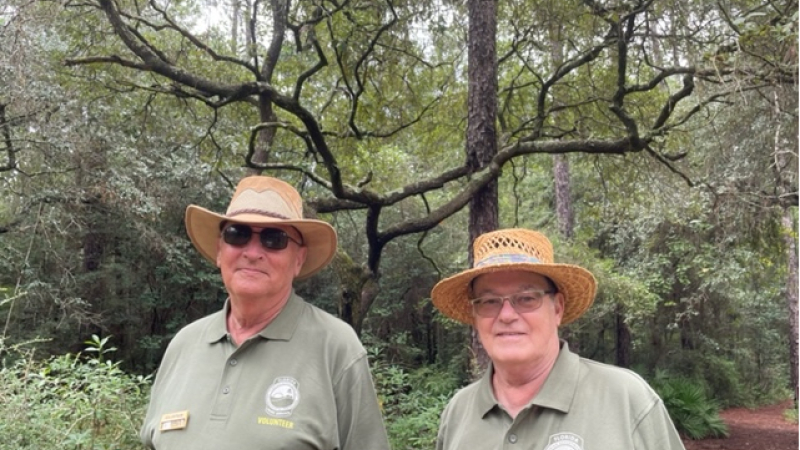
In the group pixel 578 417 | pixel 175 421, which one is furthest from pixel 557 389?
pixel 175 421

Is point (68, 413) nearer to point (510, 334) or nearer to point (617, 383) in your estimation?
point (510, 334)

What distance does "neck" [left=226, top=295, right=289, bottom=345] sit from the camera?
2.35 m

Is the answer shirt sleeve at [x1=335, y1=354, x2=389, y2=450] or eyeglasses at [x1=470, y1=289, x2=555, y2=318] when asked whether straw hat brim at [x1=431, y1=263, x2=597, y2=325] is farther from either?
shirt sleeve at [x1=335, y1=354, x2=389, y2=450]

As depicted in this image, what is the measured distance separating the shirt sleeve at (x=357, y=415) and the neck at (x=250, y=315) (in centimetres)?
40

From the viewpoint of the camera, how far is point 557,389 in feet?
5.89

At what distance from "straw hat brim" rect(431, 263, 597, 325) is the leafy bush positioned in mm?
2987

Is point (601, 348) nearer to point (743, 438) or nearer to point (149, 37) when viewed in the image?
point (743, 438)

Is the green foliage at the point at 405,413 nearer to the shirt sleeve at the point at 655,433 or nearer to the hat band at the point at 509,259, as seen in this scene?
the hat band at the point at 509,259

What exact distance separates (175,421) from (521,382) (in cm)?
126

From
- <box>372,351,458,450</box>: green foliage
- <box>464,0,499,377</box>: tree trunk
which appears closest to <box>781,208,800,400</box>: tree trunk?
<box>464,0,499,377</box>: tree trunk

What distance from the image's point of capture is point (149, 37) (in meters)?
8.62

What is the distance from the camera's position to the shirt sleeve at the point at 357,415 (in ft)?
7.17

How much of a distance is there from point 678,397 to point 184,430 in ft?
39.8

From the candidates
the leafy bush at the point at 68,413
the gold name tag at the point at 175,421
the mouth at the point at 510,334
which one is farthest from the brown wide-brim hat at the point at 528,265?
the leafy bush at the point at 68,413
